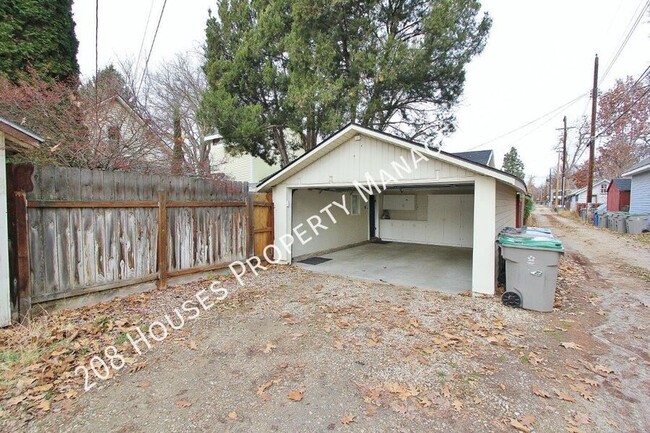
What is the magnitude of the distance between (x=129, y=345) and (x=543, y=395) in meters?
A: 4.31

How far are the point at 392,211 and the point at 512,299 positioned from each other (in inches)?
316

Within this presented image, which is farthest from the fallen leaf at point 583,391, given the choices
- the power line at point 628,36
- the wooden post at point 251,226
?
the power line at point 628,36

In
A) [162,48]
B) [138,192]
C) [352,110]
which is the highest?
[162,48]

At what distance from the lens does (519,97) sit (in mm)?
19172

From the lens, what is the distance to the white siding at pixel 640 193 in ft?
49.8

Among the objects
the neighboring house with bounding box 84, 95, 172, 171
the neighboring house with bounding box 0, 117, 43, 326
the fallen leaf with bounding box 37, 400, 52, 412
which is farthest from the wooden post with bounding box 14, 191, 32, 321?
the neighboring house with bounding box 84, 95, 172, 171

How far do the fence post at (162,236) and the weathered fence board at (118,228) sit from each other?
18mm

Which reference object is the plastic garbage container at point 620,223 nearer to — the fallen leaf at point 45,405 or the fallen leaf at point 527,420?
the fallen leaf at point 527,420

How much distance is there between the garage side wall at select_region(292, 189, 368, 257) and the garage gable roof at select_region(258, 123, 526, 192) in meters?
0.96

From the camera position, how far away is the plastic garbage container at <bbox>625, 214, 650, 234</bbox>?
13453 mm

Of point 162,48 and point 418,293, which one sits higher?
point 162,48

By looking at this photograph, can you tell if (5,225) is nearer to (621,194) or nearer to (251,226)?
(251,226)

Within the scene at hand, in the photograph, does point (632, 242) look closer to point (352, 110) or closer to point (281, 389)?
point (352, 110)

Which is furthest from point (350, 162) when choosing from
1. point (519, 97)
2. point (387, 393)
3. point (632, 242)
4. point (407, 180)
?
point (519, 97)
